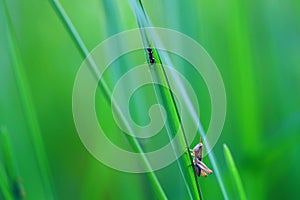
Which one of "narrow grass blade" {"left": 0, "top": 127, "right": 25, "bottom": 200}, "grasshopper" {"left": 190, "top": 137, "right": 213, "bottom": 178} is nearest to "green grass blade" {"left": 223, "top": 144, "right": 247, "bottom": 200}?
"grasshopper" {"left": 190, "top": 137, "right": 213, "bottom": 178}

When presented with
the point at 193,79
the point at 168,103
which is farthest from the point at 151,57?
the point at 193,79

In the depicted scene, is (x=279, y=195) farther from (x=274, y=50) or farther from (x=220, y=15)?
(x=220, y=15)

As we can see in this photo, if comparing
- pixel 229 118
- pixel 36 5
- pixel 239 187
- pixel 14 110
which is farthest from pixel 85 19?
pixel 239 187

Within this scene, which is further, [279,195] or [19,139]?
[19,139]

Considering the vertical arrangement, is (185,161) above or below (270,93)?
below

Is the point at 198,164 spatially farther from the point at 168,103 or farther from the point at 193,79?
the point at 193,79

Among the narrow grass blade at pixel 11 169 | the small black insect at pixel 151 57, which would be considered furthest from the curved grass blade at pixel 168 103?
the narrow grass blade at pixel 11 169

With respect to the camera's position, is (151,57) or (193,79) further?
(193,79)

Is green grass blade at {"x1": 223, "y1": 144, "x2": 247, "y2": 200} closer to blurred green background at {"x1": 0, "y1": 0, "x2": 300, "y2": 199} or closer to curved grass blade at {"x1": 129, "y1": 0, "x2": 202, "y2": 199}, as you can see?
curved grass blade at {"x1": 129, "y1": 0, "x2": 202, "y2": 199}
